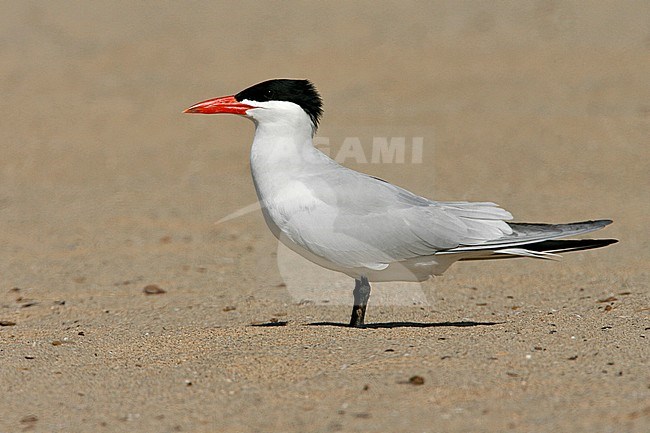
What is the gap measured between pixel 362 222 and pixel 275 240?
347 cm

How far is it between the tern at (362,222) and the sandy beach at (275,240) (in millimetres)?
364

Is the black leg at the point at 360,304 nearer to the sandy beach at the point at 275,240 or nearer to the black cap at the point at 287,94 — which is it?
the sandy beach at the point at 275,240

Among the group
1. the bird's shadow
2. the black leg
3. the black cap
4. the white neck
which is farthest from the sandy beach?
the black cap

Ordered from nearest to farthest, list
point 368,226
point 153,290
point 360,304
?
1. point 368,226
2. point 360,304
3. point 153,290

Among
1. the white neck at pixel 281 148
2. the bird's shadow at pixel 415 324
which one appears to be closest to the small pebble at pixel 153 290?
the bird's shadow at pixel 415 324

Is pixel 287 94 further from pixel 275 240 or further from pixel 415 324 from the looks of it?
pixel 275 240

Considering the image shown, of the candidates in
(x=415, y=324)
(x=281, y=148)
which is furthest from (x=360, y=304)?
(x=281, y=148)

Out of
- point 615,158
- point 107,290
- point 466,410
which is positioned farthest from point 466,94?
point 466,410

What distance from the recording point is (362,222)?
5.11m

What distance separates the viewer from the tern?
5035 mm

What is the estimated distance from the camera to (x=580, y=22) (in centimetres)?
1574

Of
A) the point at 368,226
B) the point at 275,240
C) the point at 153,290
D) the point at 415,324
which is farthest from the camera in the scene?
the point at 275,240

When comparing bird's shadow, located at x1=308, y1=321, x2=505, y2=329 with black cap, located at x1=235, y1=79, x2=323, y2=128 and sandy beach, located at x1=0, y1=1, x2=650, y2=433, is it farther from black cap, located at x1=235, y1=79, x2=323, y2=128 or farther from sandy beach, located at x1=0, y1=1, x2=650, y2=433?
black cap, located at x1=235, y1=79, x2=323, y2=128

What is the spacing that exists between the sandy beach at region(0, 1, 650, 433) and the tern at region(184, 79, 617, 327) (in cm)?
36
